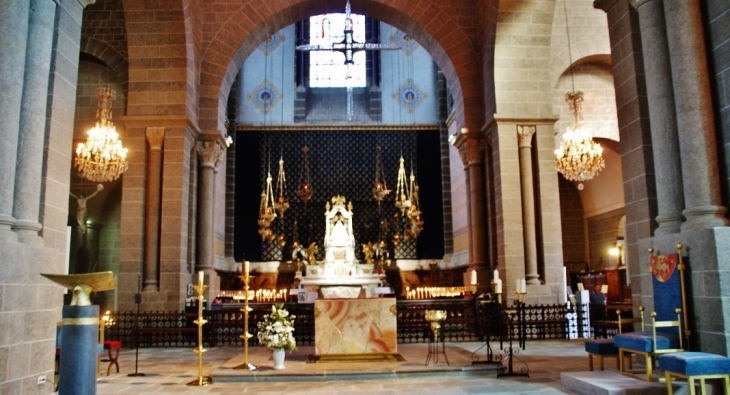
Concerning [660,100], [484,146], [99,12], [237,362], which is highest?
[99,12]

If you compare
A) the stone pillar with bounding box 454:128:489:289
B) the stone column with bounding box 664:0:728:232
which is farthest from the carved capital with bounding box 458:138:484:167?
the stone column with bounding box 664:0:728:232

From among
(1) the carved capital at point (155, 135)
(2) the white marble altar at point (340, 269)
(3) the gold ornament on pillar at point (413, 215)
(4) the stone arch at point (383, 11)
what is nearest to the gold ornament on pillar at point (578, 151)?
(4) the stone arch at point (383, 11)

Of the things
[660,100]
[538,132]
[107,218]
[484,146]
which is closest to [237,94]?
[107,218]

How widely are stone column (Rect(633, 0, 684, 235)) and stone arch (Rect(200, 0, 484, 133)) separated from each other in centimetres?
741

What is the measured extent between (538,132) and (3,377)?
35.7 feet

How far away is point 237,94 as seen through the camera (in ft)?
71.0

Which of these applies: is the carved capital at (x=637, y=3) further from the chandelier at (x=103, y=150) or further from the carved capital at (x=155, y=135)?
the chandelier at (x=103, y=150)

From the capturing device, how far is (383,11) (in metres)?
15.0

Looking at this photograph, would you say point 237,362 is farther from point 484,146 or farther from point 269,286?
point 269,286

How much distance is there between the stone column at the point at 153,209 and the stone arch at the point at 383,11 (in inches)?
60.0

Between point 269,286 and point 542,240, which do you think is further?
point 269,286

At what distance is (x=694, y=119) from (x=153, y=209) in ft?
33.1

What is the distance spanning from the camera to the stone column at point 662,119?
6.68m

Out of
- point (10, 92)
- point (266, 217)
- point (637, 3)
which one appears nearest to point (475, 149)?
point (266, 217)
